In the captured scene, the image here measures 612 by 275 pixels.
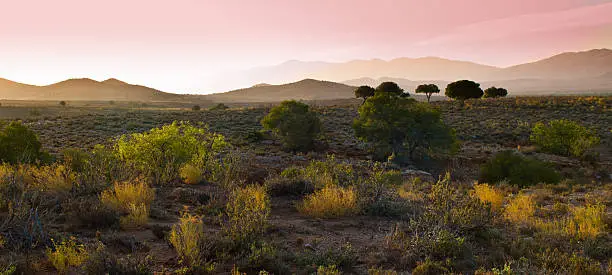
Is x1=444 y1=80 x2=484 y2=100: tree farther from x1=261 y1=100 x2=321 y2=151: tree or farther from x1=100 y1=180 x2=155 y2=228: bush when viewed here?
x1=100 y1=180 x2=155 y2=228: bush

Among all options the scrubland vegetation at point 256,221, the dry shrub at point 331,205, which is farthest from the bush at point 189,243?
the dry shrub at point 331,205

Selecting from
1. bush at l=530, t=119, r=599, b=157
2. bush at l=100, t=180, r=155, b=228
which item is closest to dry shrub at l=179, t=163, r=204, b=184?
bush at l=100, t=180, r=155, b=228

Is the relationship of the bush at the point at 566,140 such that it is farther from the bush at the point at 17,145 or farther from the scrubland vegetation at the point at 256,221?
the bush at the point at 17,145

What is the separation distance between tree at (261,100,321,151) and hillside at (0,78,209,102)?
12936 cm

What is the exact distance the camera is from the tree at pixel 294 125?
2833cm

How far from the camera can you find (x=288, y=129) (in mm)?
28750

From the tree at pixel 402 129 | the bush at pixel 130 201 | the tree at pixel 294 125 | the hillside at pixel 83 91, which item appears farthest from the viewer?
the hillside at pixel 83 91

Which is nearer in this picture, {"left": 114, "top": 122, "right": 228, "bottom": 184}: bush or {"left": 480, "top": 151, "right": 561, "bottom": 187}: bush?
{"left": 114, "top": 122, "right": 228, "bottom": 184}: bush

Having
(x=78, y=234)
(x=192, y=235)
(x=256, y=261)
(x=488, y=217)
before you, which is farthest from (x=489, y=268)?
(x=78, y=234)

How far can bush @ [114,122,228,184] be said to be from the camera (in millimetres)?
10914

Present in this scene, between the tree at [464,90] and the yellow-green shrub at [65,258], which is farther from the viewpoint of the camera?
the tree at [464,90]

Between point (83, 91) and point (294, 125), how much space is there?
17018cm

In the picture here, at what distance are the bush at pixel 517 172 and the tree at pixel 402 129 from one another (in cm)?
627

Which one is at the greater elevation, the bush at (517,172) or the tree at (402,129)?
the tree at (402,129)
